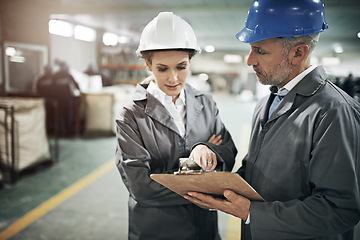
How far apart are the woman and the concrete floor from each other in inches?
66.1

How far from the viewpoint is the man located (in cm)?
118

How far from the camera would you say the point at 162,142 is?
171 cm

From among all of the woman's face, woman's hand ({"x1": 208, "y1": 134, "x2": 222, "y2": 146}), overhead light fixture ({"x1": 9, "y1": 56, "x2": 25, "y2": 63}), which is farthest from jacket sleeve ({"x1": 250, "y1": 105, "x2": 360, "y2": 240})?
overhead light fixture ({"x1": 9, "y1": 56, "x2": 25, "y2": 63})

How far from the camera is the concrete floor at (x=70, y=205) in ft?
10.5

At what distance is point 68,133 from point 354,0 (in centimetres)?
775

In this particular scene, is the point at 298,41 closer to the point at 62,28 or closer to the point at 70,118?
the point at 70,118

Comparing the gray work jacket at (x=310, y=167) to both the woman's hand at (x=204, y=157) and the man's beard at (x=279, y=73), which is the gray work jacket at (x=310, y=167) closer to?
the man's beard at (x=279, y=73)

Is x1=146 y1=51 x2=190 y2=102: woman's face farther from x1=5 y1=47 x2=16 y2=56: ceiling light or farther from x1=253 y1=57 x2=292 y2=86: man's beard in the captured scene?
x1=5 y1=47 x2=16 y2=56: ceiling light

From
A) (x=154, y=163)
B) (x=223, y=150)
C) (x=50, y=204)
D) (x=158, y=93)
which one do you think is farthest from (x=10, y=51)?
(x=223, y=150)

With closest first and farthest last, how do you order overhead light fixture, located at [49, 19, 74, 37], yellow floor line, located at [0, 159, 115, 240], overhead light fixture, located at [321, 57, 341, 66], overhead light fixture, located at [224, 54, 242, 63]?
yellow floor line, located at [0, 159, 115, 240] → overhead light fixture, located at [49, 19, 74, 37] → overhead light fixture, located at [321, 57, 341, 66] → overhead light fixture, located at [224, 54, 242, 63]

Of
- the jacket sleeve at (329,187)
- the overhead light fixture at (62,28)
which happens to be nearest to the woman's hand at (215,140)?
the jacket sleeve at (329,187)

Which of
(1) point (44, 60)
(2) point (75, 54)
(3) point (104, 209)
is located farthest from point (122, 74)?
(3) point (104, 209)

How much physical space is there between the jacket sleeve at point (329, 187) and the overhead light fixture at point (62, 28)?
1183cm

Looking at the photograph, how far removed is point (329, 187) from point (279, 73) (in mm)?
595
